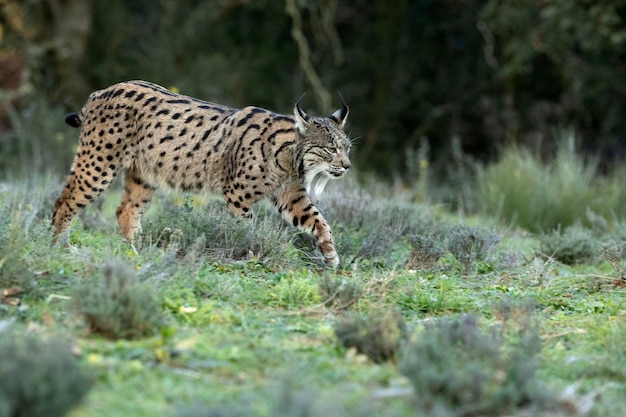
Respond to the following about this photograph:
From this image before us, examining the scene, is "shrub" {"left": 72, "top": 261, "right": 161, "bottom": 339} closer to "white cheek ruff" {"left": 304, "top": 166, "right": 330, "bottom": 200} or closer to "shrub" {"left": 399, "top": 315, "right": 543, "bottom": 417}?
"shrub" {"left": 399, "top": 315, "right": 543, "bottom": 417}

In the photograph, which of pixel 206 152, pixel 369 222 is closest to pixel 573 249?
pixel 369 222

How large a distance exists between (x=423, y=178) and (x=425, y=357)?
8980 mm

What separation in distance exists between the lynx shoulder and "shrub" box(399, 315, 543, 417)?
10.6 ft

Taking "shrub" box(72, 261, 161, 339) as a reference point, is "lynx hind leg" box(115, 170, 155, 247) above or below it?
below

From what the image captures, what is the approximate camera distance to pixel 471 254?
8.02 meters

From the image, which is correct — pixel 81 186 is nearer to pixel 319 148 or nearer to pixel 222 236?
pixel 222 236

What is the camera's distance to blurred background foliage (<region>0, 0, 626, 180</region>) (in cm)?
1820

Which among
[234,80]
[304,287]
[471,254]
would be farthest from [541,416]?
[234,80]

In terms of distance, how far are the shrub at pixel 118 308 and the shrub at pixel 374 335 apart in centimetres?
105

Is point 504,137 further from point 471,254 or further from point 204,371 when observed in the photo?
point 204,371

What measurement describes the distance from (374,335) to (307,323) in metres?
0.75

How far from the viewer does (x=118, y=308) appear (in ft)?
16.9

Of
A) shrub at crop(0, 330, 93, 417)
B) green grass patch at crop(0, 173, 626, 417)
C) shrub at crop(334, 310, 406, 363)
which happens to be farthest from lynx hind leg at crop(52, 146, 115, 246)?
shrub at crop(0, 330, 93, 417)

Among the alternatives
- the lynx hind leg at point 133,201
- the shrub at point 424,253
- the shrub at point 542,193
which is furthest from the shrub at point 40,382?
the shrub at point 542,193
